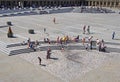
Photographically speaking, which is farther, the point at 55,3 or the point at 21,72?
the point at 55,3

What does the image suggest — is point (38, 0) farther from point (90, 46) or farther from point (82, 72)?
point (82, 72)

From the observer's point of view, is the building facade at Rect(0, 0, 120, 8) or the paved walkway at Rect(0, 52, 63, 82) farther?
the building facade at Rect(0, 0, 120, 8)

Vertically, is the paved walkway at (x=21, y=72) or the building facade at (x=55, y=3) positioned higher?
the building facade at (x=55, y=3)

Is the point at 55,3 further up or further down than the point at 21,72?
further up

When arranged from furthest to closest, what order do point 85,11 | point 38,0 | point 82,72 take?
point 38,0 → point 85,11 → point 82,72

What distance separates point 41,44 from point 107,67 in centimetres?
872

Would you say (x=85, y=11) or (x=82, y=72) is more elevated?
(x=85, y=11)

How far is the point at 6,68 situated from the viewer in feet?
53.7

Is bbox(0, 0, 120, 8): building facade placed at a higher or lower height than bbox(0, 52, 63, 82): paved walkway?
higher

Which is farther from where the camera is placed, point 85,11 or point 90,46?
point 85,11

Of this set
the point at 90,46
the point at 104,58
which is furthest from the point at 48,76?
the point at 90,46

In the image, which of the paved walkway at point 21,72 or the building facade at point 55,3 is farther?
the building facade at point 55,3

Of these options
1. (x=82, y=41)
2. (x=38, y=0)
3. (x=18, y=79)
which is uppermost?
(x=38, y=0)

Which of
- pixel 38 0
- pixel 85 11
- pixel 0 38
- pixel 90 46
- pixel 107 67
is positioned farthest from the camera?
pixel 38 0
